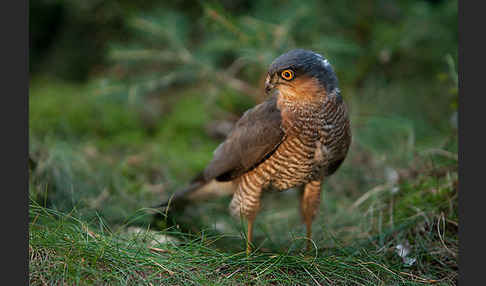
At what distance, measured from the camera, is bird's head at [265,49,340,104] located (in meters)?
2.93

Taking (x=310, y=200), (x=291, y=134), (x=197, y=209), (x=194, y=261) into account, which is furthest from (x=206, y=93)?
(x=194, y=261)

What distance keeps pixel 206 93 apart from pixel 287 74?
394 cm

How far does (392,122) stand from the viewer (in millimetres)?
5164

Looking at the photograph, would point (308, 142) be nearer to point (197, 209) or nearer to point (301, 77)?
point (301, 77)

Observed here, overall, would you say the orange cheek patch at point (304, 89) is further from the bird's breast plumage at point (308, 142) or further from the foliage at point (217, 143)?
the foliage at point (217, 143)

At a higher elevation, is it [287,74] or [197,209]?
[287,74]

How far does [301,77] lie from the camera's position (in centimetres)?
296

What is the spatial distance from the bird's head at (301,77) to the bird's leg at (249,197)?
0.70 meters

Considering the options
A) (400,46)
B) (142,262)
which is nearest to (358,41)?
(400,46)

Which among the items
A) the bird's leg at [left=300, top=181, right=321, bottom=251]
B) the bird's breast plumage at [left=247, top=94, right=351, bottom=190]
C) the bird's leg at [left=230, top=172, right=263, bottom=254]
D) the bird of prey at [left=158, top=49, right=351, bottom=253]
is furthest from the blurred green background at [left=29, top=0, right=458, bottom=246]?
the bird's breast plumage at [left=247, top=94, right=351, bottom=190]

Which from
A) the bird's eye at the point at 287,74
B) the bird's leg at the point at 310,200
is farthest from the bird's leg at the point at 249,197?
the bird's eye at the point at 287,74

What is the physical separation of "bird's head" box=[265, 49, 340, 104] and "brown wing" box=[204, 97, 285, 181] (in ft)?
0.75

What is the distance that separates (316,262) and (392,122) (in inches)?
109

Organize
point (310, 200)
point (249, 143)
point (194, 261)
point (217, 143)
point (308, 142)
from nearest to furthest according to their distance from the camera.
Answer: point (194, 261) → point (308, 142) → point (249, 143) → point (310, 200) → point (217, 143)
